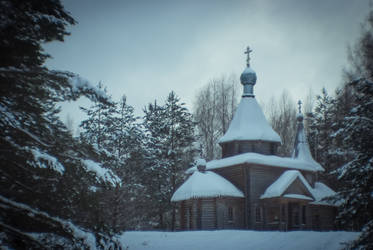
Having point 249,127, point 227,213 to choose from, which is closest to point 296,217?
point 227,213

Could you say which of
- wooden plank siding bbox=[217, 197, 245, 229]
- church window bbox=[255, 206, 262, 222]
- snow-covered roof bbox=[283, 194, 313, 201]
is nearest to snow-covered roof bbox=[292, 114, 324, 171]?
snow-covered roof bbox=[283, 194, 313, 201]

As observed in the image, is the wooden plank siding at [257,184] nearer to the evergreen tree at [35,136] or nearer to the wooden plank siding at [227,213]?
the wooden plank siding at [227,213]

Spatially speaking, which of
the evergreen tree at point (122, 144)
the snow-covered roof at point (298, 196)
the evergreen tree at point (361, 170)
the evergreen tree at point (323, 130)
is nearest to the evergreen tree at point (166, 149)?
the evergreen tree at point (122, 144)

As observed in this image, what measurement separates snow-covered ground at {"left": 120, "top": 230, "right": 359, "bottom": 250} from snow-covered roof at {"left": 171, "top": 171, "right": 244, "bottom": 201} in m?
5.48

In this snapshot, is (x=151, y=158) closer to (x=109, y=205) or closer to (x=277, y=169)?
(x=109, y=205)

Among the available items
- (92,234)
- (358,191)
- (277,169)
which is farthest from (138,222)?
(92,234)

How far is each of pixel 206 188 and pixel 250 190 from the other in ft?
11.5

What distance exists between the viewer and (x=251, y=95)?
3195 cm

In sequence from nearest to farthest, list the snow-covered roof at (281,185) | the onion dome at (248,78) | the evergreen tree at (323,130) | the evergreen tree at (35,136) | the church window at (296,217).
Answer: the evergreen tree at (35,136) → the snow-covered roof at (281,185) → the church window at (296,217) → the onion dome at (248,78) → the evergreen tree at (323,130)

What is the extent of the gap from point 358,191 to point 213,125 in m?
29.3

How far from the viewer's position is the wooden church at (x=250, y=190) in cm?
2555

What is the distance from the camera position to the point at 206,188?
25047 millimetres

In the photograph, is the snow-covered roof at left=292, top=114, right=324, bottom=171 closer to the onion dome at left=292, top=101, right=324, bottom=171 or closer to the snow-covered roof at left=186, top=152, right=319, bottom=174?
the onion dome at left=292, top=101, right=324, bottom=171

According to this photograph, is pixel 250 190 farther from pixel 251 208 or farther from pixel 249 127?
pixel 249 127
